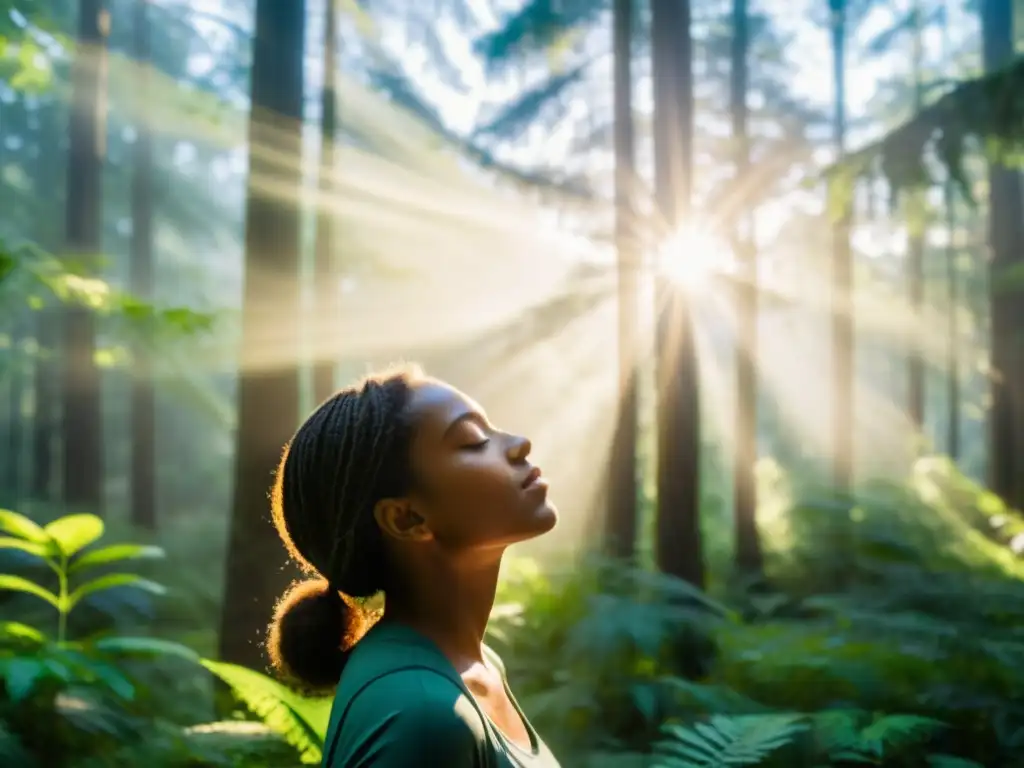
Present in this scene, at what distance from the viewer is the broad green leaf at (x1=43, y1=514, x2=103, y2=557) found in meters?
3.96

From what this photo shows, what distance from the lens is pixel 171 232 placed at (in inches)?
940

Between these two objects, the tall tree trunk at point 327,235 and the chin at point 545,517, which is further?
the tall tree trunk at point 327,235

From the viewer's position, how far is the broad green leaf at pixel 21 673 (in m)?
3.25

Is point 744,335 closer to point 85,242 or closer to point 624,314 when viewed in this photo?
point 624,314

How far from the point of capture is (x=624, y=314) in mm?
11719

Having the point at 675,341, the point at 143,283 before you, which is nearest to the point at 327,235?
the point at 675,341

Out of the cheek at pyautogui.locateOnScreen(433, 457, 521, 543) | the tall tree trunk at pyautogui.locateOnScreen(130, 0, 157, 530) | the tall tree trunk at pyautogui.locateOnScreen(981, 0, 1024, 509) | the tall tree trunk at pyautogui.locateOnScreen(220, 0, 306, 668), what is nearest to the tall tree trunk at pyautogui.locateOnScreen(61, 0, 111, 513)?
the tall tree trunk at pyautogui.locateOnScreen(130, 0, 157, 530)

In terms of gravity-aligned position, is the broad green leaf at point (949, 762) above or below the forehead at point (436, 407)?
below

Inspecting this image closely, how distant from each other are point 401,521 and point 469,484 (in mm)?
135

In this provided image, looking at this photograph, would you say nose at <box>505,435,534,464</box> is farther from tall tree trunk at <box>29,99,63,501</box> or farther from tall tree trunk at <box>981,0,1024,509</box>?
tall tree trunk at <box>29,99,63,501</box>

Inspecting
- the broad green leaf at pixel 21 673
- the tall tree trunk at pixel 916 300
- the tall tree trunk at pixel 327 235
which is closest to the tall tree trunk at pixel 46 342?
the tall tree trunk at pixel 327 235

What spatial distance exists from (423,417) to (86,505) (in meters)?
13.4

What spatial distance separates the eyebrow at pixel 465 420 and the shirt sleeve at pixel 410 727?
1.45 ft

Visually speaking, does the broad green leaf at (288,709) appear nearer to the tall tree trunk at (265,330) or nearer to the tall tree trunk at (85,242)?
the tall tree trunk at (265,330)
